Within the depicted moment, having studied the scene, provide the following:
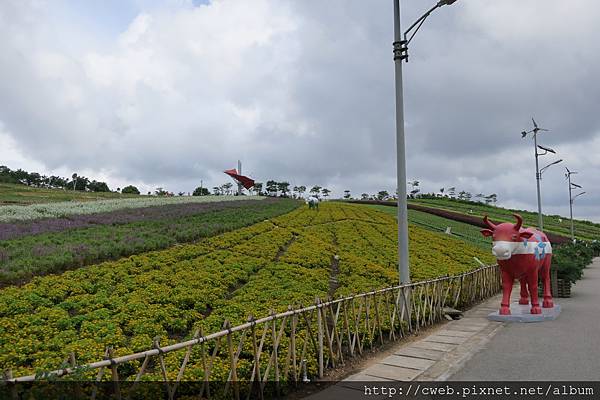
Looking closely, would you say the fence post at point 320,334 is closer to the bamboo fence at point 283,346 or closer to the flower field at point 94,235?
the bamboo fence at point 283,346

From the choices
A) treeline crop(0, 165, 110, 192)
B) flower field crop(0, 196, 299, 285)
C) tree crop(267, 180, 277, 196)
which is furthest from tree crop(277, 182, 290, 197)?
flower field crop(0, 196, 299, 285)

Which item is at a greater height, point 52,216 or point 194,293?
point 52,216

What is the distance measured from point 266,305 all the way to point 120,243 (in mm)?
8121

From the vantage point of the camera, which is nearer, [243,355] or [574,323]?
[243,355]

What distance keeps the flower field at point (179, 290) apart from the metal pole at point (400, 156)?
259 cm

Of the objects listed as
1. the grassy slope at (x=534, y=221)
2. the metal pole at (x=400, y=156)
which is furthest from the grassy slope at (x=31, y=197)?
the grassy slope at (x=534, y=221)

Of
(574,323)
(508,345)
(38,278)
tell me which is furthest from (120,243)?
(574,323)

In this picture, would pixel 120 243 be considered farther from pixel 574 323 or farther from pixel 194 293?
pixel 574 323

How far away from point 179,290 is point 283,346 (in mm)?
4673

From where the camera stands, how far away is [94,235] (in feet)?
59.0

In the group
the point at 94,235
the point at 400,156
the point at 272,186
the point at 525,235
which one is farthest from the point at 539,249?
the point at 272,186

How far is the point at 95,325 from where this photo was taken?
8750mm

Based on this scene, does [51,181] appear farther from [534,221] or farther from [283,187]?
[534,221]

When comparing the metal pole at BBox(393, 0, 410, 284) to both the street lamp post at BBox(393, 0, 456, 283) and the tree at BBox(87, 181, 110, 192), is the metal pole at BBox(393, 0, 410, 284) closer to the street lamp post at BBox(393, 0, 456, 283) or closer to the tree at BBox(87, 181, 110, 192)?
the street lamp post at BBox(393, 0, 456, 283)
